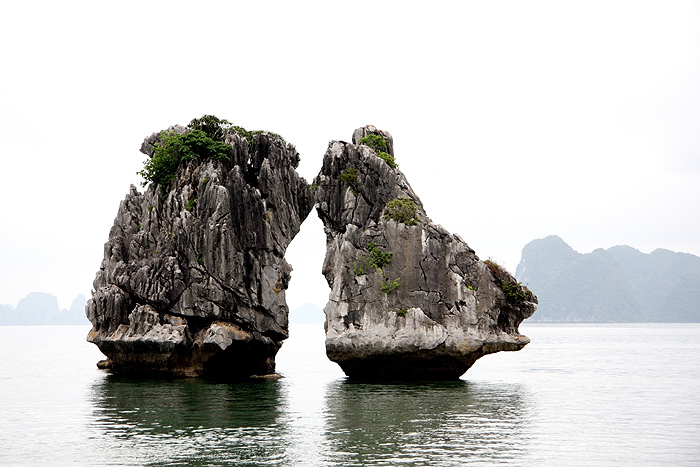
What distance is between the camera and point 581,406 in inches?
1400

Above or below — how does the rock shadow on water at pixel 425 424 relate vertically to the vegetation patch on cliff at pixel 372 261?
below

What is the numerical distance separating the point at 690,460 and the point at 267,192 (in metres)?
31.3

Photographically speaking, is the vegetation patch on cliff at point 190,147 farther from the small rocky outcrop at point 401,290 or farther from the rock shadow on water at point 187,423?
the rock shadow on water at point 187,423

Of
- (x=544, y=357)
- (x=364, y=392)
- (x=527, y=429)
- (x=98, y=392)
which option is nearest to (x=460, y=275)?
(x=364, y=392)

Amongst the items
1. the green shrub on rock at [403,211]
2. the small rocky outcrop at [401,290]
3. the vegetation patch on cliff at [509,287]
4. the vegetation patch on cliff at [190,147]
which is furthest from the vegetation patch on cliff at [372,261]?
the vegetation patch on cliff at [190,147]

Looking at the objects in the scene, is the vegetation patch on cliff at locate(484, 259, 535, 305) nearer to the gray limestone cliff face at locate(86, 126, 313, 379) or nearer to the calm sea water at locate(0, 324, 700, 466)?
the calm sea water at locate(0, 324, 700, 466)

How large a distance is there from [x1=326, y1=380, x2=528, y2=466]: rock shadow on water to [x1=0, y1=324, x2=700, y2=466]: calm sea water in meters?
0.07

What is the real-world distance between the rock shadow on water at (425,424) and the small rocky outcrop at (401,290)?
1903 millimetres

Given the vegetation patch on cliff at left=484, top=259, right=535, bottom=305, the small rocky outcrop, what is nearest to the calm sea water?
the small rocky outcrop

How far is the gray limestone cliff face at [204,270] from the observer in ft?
149

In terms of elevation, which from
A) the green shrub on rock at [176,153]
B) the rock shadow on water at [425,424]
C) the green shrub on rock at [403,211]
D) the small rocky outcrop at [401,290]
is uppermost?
the green shrub on rock at [176,153]

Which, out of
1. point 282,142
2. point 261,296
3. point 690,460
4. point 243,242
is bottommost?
point 690,460

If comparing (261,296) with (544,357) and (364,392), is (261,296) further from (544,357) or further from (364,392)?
(544,357)

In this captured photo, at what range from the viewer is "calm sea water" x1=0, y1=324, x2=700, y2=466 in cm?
2344
